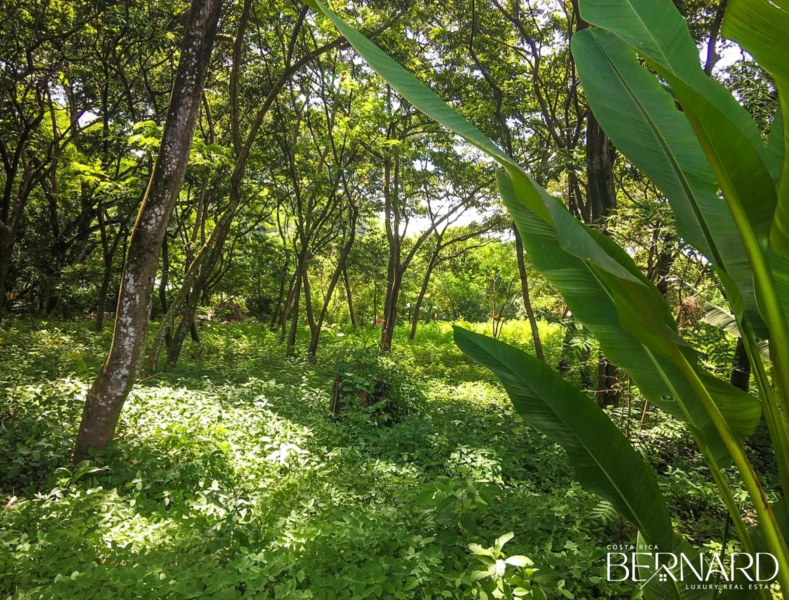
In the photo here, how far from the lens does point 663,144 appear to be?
132 centimetres

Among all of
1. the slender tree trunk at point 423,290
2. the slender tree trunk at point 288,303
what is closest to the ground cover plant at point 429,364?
the slender tree trunk at point 288,303

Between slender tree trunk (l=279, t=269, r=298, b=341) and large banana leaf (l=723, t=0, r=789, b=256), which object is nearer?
large banana leaf (l=723, t=0, r=789, b=256)

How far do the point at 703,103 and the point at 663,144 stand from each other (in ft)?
0.99

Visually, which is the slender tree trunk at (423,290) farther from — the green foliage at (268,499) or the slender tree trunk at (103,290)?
the slender tree trunk at (103,290)

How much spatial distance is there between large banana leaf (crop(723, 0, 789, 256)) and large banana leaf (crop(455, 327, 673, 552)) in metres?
0.87

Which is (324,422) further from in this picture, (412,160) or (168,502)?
(412,160)

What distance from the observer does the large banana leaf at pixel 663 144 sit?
1.30 m

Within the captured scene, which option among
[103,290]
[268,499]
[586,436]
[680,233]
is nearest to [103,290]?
[103,290]

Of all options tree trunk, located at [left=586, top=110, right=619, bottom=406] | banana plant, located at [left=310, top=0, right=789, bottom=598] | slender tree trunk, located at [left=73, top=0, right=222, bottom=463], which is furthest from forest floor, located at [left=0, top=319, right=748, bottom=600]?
tree trunk, located at [left=586, top=110, right=619, bottom=406]

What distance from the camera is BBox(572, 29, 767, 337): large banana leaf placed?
4.28ft

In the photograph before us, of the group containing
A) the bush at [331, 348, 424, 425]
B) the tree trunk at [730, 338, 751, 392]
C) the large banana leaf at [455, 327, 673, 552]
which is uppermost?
the tree trunk at [730, 338, 751, 392]

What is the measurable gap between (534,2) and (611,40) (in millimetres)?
7909
